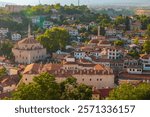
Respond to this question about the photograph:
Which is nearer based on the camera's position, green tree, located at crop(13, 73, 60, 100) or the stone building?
green tree, located at crop(13, 73, 60, 100)

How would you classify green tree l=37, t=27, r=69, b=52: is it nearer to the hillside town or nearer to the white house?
the hillside town

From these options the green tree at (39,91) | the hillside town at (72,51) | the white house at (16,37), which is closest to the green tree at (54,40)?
the hillside town at (72,51)

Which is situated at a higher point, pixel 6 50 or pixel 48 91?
pixel 48 91

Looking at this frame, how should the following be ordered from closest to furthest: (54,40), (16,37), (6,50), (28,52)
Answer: (28,52) → (6,50) → (54,40) → (16,37)

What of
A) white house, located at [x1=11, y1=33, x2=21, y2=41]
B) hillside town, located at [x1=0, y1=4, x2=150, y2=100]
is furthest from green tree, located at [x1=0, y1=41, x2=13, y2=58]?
white house, located at [x1=11, y1=33, x2=21, y2=41]

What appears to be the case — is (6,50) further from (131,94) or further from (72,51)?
(131,94)

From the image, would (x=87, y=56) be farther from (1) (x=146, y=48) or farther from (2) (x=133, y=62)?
(1) (x=146, y=48)

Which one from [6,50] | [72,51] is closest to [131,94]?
[72,51]

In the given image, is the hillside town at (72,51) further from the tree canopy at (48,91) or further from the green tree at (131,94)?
the green tree at (131,94)

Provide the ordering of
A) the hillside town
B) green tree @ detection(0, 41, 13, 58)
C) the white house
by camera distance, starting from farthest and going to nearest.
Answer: the white house
green tree @ detection(0, 41, 13, 58)
the hillside town
